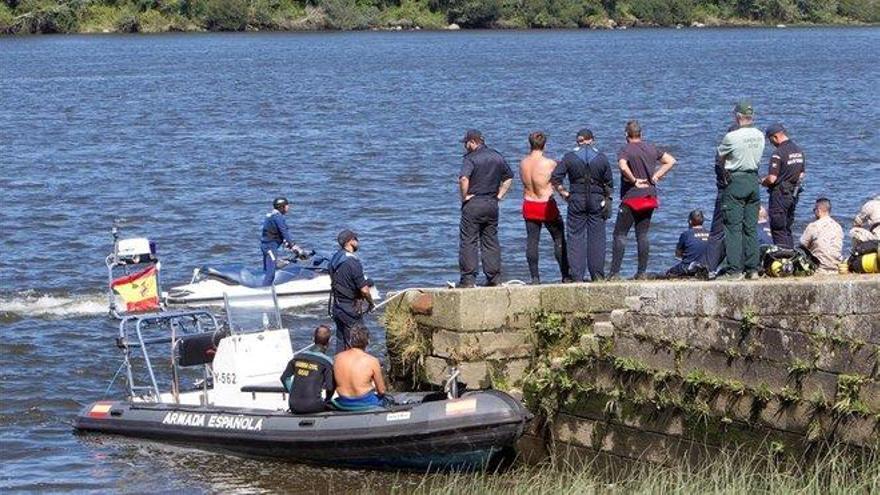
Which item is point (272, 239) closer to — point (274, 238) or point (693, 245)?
point (274, 238)

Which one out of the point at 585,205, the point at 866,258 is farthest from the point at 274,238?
the point at 866,258

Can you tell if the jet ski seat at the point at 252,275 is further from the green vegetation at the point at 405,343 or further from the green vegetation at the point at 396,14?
the green vegetation at the point at 396,14

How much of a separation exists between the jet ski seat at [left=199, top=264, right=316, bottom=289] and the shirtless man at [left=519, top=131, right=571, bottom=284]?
23.5 feet

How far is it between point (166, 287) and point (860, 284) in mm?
15730

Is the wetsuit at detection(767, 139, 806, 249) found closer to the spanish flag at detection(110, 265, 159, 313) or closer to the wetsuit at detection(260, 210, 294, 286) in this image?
the spanish flag at detection(110, 265, 159, 313)

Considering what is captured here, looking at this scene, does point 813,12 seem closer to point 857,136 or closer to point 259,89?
point 259,89

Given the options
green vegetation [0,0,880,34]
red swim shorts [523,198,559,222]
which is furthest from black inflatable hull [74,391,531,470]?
green vegetation [0,0,880,34]

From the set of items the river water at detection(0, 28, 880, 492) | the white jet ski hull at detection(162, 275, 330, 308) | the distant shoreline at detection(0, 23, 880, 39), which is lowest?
the distant shoreline at detection(0, 23, 880, 39)

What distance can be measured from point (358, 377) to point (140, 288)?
4577 mm

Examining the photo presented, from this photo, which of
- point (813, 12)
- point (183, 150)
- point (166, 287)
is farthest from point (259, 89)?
point (813, 12)

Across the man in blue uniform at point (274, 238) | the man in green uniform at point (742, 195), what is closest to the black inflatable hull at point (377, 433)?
the man in green uniform at point (742, 195)

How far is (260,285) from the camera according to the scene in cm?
2447

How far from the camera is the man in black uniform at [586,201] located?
17.6 metres

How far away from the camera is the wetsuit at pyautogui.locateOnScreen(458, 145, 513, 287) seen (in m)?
17.6
